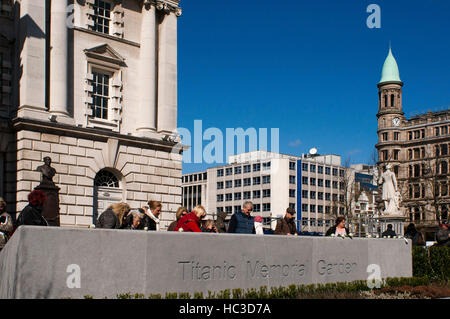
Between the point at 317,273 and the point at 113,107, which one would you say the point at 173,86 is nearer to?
the point at 113,107

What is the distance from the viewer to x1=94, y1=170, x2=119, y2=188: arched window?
31.8 metres

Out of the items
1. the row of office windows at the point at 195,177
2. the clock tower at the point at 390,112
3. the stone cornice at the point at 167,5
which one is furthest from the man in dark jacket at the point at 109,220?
the row of office windows at the point at 195,177

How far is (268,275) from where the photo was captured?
12.0 m

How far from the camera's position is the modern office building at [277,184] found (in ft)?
458

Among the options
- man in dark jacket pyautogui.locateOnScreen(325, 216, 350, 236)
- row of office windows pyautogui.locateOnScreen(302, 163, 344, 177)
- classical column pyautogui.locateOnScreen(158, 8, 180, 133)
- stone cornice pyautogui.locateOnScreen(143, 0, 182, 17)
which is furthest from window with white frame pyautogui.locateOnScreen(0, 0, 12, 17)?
row of office windows pyautogui.locateOnScreen(302, 163, 344, 177)

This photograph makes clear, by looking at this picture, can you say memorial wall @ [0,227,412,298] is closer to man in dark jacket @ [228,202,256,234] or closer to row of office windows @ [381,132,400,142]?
man in dark jacket @ [228,202,256,234]

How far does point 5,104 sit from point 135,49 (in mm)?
8735

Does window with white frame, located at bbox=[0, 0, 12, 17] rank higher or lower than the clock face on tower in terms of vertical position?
lower

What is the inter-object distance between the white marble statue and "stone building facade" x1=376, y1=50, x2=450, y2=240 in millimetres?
73171

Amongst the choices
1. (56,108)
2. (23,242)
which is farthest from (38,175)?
(23,242)

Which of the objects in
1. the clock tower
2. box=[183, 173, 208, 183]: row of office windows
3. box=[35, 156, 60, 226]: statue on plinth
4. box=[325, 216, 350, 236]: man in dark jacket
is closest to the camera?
box=[325, 216, 350, 236]: man in dark jacket

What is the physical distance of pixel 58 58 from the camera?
29734mm

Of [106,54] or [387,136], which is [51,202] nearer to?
[106,54]

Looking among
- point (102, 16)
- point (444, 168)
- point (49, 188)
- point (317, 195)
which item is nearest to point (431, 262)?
point (49, 188)
